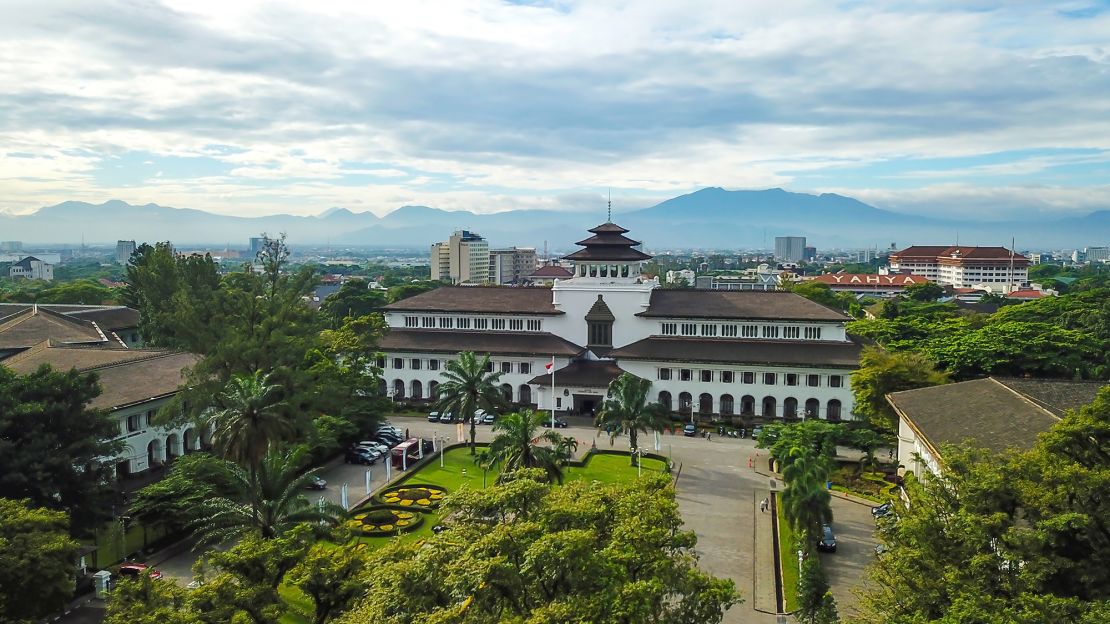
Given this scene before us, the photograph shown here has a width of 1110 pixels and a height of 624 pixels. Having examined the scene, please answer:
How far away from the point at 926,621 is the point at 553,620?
7607 millimetres

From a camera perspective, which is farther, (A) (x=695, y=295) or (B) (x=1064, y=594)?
(A) (x=695, y=295)

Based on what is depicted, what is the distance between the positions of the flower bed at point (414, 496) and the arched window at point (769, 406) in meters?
24.6

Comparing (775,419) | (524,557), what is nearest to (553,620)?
(524,557)

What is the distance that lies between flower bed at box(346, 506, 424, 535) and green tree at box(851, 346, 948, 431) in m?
24.7

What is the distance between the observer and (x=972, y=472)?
17.4 metres

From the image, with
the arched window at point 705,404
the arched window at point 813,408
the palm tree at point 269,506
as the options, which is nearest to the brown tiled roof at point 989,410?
the arched window at point 813,408

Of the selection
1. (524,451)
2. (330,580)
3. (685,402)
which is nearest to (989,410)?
(524,451)

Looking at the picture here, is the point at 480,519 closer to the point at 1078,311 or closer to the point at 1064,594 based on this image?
the point at 1064,594

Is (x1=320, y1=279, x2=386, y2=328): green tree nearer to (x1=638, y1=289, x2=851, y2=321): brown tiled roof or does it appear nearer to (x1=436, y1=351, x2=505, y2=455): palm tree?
(x1=638, y1=289, x2=851, y2=321): brown tiled roof

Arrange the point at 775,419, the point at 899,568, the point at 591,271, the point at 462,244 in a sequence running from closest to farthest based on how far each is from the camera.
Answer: the point at 899,568 < the point at 775,419 < the point at 591,271 < the point at 462,244

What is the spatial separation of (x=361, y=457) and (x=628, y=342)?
2278 centimetres

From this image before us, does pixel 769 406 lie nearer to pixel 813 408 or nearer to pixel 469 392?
pixel 813 408

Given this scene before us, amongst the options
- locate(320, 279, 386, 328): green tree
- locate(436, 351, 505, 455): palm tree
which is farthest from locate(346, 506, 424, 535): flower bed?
locate(320, 279, 386, 328): green tree

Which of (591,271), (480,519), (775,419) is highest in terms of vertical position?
(591,271)
